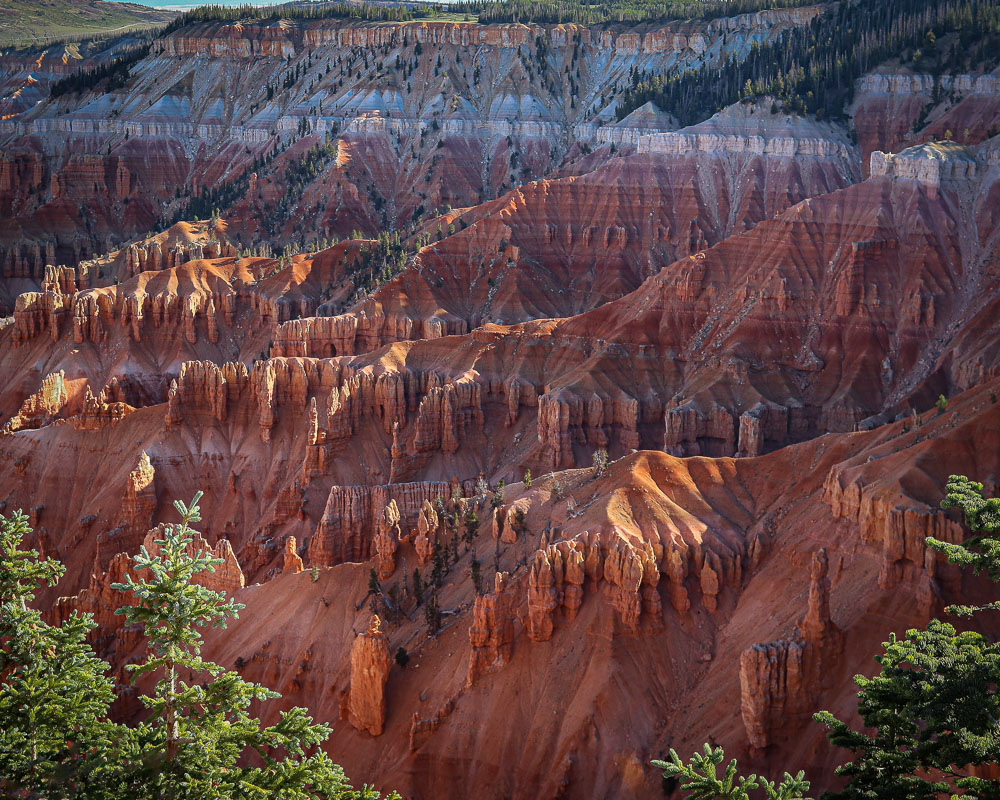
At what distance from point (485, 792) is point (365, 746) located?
23.4 feet

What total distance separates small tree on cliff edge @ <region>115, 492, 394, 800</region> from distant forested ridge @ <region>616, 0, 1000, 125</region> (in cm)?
13662

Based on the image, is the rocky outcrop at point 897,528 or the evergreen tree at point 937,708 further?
the rocky outcrop at point 897,528

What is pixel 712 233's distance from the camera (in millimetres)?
152500

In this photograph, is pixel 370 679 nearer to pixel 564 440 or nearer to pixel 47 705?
pixel 47 705

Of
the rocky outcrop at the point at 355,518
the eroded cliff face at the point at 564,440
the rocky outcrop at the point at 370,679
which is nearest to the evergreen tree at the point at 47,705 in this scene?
the rocky outcrop at the point at 370,679

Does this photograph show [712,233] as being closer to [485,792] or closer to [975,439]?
[975,439]

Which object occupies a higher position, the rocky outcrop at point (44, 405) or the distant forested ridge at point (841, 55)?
the distant forested ridge at point (841, 55)

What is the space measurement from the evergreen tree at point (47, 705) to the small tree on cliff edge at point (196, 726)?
1.41 m

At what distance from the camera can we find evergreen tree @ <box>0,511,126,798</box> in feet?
98.5

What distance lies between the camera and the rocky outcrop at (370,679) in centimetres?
6122

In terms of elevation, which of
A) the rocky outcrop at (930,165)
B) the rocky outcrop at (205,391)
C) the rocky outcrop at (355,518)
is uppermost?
the rocky outcrop at (930,165)

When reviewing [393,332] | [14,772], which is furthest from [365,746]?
[393,332]

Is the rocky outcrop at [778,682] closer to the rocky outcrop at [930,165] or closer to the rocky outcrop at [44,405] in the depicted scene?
the rocky outcrop at [930,165]

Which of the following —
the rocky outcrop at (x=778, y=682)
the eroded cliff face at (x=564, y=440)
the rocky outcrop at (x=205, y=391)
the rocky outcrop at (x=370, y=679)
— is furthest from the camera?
the rocky outcrop at (x=205, y=391)
